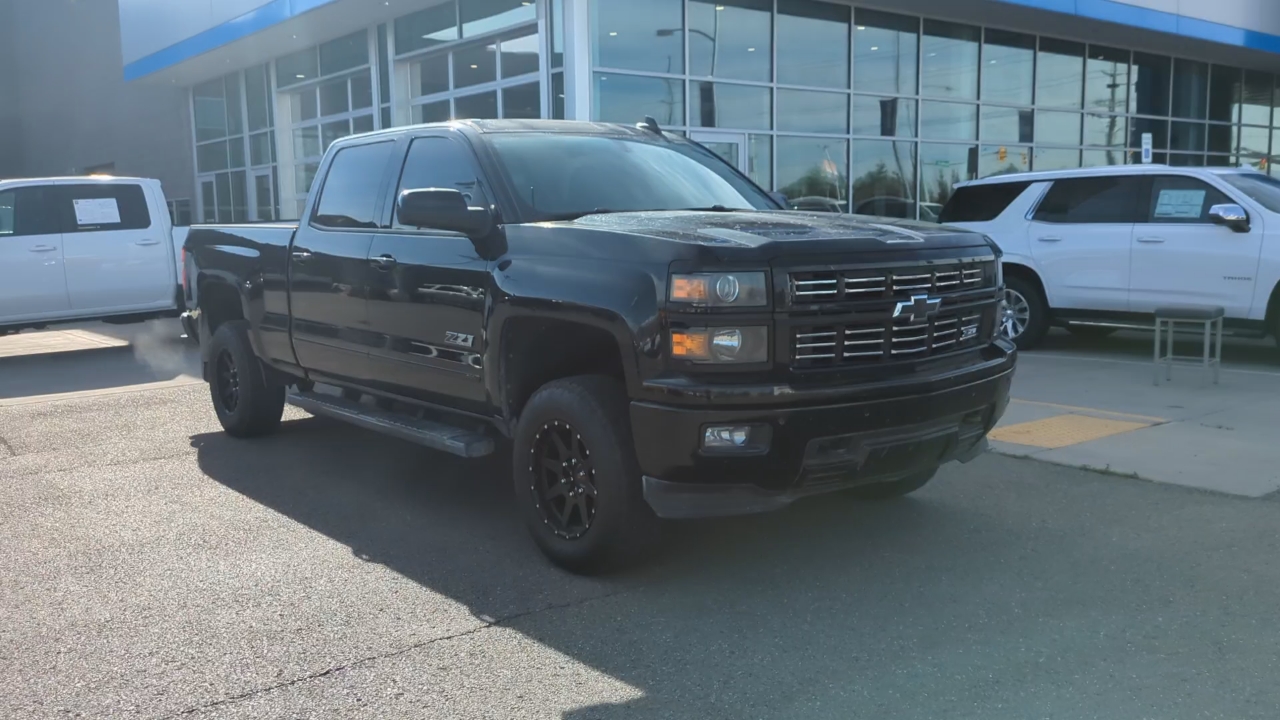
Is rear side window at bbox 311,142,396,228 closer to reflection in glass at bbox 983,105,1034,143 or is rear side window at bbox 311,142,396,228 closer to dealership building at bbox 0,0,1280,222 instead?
dealership building at bbox 0,0,1280,222

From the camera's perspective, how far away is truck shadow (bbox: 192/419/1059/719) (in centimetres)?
393

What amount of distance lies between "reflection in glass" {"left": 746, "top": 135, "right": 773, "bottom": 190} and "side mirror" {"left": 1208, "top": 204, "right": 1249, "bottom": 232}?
26.4 feet

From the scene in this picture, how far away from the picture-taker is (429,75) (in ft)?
63.2

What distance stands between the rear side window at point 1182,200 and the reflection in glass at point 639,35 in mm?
7630

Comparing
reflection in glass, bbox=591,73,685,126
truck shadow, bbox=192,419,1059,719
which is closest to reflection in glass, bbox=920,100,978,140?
reflection in glass, bbox=591,73,685,126

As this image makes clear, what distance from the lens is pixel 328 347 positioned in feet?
21.1

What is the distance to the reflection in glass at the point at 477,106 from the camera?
57.3ft

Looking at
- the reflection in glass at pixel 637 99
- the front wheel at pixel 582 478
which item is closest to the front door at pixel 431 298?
the front wheel at pixel 582 478

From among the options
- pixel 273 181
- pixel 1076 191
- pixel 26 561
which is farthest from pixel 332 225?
pixel 273 181

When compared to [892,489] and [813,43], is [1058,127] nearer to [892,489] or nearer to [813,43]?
[813,43]

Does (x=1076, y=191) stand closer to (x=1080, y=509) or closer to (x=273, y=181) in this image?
(x=1080, y=509)

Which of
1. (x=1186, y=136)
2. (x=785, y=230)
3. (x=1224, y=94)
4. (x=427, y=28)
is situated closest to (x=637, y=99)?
(x=427, y=28)

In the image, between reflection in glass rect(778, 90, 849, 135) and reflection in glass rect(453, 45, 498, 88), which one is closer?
reflection in glass rect(453, 45, 498, 88)

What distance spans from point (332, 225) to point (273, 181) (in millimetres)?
19761
